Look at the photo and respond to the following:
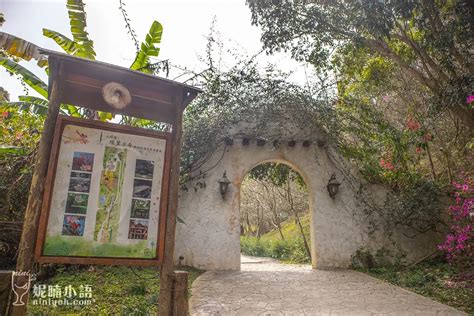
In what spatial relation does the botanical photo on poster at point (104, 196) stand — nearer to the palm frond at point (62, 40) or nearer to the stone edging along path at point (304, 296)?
the stone edging along path at point (304, 296)

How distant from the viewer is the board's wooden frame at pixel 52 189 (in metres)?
2.35

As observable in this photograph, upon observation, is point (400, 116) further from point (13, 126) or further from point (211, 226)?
point (13, 126)

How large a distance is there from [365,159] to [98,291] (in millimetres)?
7016

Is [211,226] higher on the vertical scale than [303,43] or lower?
lower

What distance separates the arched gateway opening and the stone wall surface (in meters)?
0.43

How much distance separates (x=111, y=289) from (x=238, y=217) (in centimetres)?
348

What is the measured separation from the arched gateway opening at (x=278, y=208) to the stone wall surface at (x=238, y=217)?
1.40 ft

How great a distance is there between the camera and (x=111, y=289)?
459 centimetres

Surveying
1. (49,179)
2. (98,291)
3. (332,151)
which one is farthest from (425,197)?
(49,179)

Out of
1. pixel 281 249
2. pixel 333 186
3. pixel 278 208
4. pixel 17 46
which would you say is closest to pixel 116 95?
pixel 17 46

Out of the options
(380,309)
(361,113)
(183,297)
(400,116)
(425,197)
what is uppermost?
(400,116)

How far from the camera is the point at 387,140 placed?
724 centimetres

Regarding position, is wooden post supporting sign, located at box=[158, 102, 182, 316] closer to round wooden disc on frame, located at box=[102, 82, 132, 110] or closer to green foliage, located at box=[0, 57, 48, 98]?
round wooden disc on frame, located at box=[102, 82, 132, 110]

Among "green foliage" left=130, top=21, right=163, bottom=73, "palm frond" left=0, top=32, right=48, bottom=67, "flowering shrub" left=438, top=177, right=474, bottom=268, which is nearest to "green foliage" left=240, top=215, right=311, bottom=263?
Answer: "flowering shrub" left=438, top=177, right=474, bottom=268
